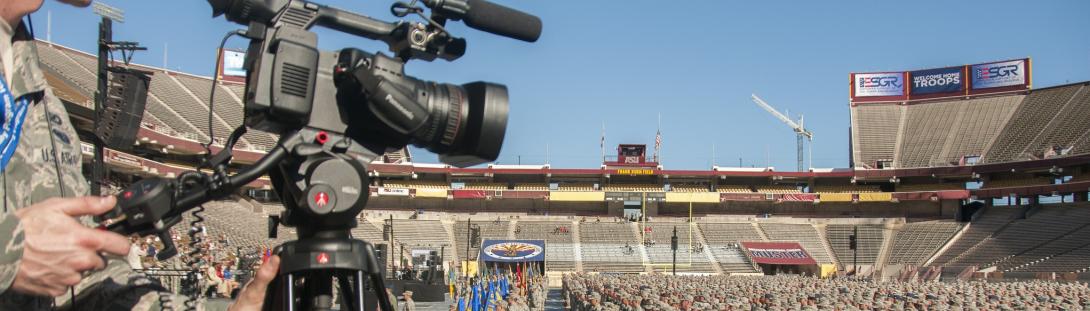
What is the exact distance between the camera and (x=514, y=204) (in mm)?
58094

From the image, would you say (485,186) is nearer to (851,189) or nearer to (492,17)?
(851,189)

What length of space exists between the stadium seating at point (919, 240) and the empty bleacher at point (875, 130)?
A: 5.72m

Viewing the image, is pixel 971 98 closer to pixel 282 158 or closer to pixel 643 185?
pixel 643 185

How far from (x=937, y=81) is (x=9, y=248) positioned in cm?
6613

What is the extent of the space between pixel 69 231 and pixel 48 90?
28.4 inches

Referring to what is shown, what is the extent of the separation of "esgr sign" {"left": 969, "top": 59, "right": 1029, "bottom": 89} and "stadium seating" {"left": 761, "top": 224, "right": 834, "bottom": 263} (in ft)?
50.0

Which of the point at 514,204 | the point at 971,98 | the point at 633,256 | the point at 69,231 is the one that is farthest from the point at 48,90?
the point at 971,98

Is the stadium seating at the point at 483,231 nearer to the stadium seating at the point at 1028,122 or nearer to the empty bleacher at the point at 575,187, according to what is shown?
the empty bleacher at the point at 575,187

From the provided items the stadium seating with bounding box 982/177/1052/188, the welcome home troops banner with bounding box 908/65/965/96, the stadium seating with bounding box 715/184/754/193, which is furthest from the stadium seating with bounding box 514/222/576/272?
the welcome home troops banner with bounding box 908/65/965/96

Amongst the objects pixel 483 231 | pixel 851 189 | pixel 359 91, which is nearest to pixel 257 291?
pixel 359 91

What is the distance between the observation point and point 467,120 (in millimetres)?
2812

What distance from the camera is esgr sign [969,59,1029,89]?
5922 centimetres

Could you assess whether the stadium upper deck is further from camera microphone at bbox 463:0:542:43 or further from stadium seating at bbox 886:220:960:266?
camera microphone at bbox 463:0:542:43

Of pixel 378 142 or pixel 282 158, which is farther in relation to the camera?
pixel 378 142
